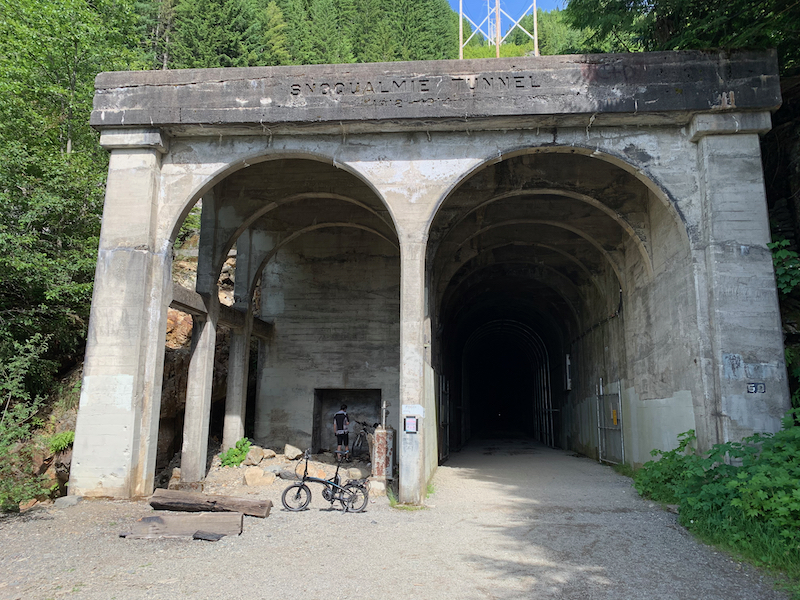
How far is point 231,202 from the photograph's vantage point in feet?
48.0

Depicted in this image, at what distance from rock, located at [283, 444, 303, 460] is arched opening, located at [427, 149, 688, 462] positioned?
415cm

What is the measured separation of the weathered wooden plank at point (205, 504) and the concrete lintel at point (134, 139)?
252 inches

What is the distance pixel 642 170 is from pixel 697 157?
38.2 inches

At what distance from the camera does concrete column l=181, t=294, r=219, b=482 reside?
13.3 metres

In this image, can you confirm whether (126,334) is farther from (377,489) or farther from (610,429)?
(610,429)

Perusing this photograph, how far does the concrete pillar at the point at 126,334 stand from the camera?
1020 cm

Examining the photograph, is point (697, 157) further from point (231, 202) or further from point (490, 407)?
point (490, 407)

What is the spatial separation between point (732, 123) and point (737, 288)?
2907 mm

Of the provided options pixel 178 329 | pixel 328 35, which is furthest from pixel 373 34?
pixel 178 329

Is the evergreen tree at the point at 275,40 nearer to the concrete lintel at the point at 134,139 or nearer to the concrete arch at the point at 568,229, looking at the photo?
the concrete arch at the point at 568,229

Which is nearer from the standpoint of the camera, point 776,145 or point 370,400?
point 776,145

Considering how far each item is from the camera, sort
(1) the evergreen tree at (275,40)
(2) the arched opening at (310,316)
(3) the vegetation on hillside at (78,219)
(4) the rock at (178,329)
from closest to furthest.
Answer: (3) the vegetation on hillside at (78,219)
(2) the arched opening at (310,316)
(4) the rock at (178,329)
(1) the evergreen tree at (275,40)

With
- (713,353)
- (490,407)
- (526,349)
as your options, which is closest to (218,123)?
(713,353)

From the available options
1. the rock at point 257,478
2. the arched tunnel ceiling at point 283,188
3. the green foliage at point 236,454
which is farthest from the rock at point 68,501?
the arched tunnel ceiling at point 283,188
